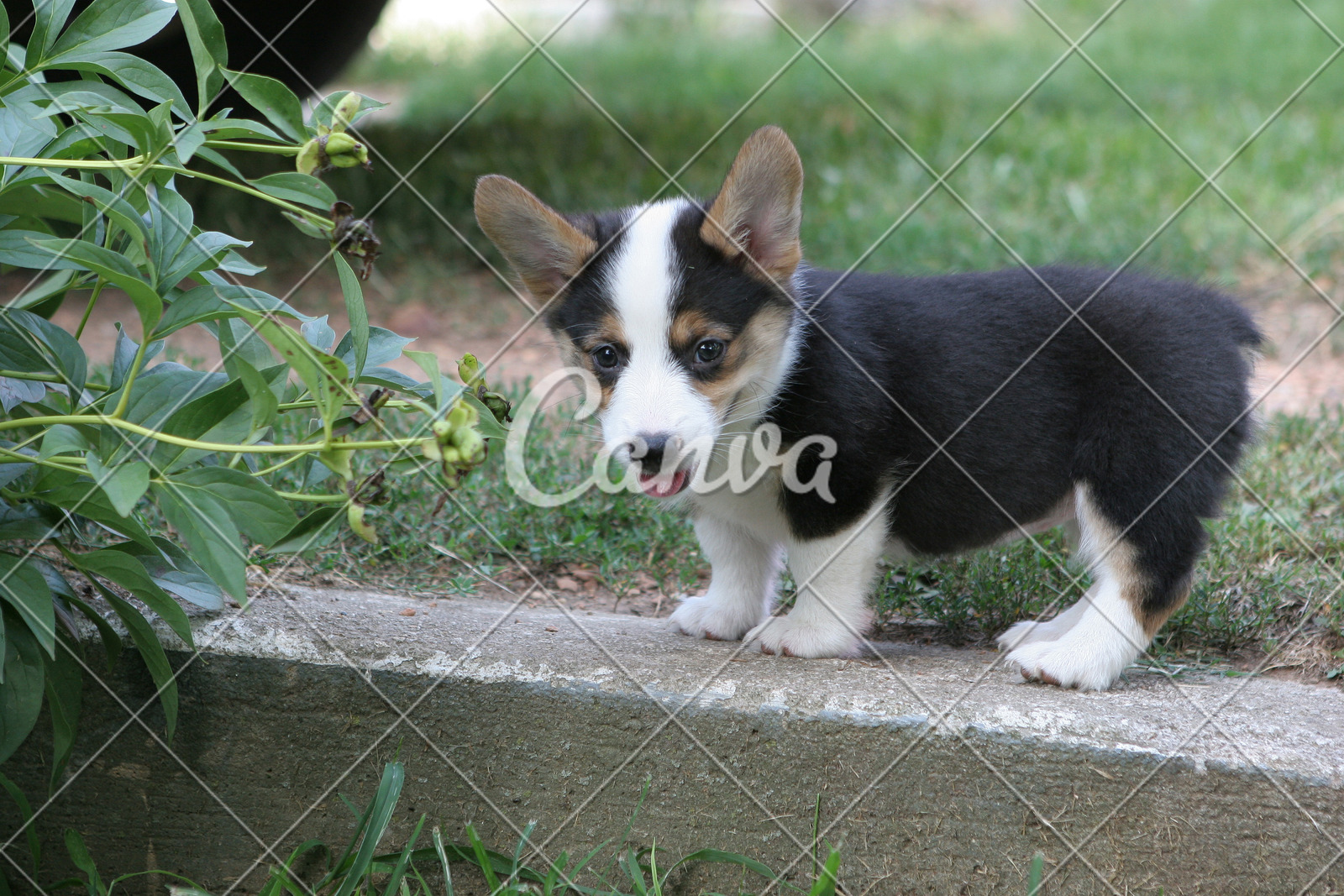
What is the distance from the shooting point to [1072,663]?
99.7 inches

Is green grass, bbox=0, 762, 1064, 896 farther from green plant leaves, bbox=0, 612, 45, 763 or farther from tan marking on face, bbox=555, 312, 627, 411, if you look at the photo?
tan marking on face, bbox=555, 312, 627, 411

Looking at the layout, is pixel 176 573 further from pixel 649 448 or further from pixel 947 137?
pixel 947 137

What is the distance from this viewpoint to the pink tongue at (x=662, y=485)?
7.95ft

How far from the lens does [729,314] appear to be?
103 inches

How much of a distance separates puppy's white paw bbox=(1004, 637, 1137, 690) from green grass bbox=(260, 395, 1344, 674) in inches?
12.4

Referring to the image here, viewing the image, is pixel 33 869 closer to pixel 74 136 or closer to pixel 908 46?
pixel 74 136

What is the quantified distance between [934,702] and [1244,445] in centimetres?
114

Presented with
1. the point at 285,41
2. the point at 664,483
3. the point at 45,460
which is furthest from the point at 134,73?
the point at 285,41

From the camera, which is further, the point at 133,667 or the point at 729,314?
the point at 729,314

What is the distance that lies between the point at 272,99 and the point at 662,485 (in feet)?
3.34

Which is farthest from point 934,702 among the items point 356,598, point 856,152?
point 856,152

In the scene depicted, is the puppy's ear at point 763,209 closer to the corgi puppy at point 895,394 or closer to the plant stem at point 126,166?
the corgi puppy at point 895,394

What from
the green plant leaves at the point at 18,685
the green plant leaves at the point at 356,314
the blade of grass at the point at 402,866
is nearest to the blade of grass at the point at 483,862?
the blade of grass at the point at 402,866

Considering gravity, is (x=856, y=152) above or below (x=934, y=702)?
above
